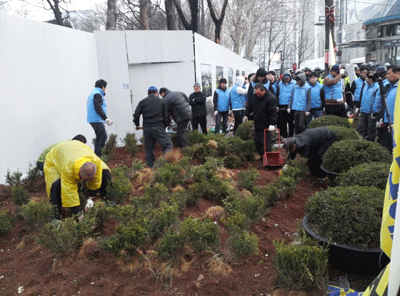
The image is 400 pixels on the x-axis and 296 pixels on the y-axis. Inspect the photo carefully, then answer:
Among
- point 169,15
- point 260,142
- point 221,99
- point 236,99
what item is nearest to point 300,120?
point 236,99

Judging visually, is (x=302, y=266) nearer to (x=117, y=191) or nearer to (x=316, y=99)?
(x=117, y=191)

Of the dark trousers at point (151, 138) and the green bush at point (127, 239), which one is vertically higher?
the dark trousers at point (151, 138)

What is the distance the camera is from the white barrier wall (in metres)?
6.96

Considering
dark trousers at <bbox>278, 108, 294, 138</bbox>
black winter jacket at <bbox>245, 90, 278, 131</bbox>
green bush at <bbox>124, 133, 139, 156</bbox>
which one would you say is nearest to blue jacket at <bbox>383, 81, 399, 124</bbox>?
black winter jacket at <bbox>245, 90, 278, 131</bbox>

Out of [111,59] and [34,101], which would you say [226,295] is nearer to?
[34,101]

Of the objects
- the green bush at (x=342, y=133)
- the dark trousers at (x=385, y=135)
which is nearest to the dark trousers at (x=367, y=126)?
the dark trousers at (x=385, y=135)

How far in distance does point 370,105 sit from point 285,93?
2.68 meters

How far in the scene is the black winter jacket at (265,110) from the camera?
7.88 meters

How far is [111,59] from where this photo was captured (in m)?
10.9

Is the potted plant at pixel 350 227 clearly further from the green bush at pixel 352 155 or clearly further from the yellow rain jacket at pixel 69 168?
the yellow rain jacket at pixel 69 168

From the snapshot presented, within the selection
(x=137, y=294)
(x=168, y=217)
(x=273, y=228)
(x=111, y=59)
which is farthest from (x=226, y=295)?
(x=111, y=59)

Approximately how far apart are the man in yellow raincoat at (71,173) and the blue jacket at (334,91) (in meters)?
6.87

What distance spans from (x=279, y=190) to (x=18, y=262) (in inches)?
135

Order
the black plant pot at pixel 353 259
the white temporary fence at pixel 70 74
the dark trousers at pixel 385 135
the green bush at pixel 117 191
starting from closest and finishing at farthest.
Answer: the black plant pot at pixel 353 259, the green bush at pixel 117 191, the white temporary fence at pixel 70 74, the dark trousers at pixel 385 135
